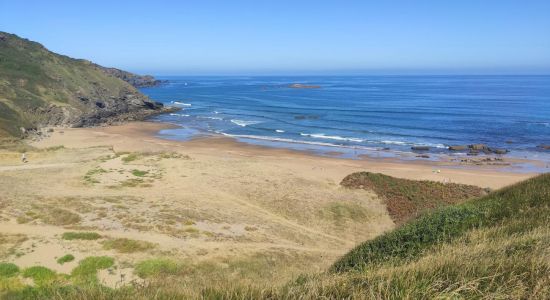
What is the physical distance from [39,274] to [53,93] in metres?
72.8

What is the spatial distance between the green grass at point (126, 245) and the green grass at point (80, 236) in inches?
30.3

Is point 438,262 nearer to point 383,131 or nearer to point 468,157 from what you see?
point 468,157

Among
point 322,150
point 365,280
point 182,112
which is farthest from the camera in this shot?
point 182,112

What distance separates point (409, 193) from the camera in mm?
26906

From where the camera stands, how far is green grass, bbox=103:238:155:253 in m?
16.7

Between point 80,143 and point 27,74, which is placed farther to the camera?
point 27,74

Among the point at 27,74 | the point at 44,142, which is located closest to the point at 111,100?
the point at 27,74

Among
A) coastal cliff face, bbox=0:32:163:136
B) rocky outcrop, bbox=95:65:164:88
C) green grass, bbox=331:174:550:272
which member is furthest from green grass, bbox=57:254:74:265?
rocky outcrop, bbox=95:65:164:88

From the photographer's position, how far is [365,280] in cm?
479

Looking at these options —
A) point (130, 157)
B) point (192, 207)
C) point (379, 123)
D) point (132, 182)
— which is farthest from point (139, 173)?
point (379, 123)

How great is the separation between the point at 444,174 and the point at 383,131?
23.6 meters

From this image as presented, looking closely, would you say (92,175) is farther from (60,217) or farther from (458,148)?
(458,148)

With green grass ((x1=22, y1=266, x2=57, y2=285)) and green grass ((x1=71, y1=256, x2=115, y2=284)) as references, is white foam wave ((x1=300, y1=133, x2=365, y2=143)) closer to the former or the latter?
green grass ((x1=71, y1=256, x2=115, y2=284))

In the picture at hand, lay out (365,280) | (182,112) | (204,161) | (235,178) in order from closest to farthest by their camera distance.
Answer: (365,280) < (235,178) < (204,161) < (182,112)
